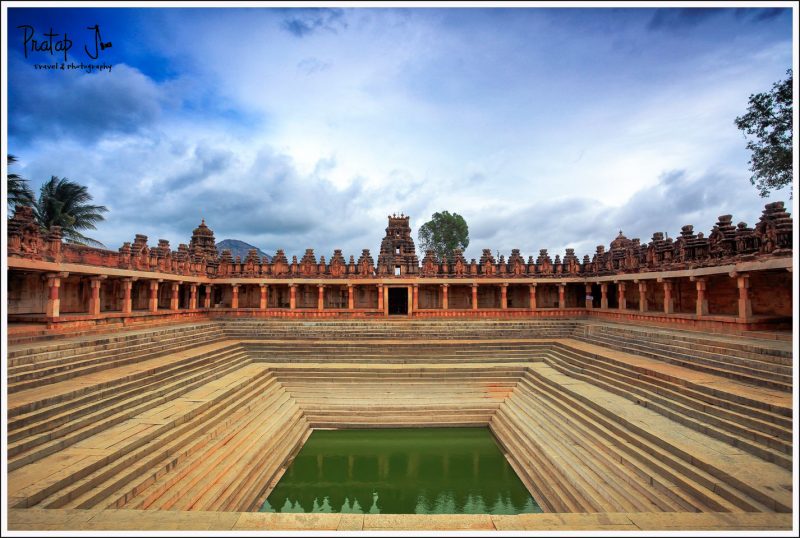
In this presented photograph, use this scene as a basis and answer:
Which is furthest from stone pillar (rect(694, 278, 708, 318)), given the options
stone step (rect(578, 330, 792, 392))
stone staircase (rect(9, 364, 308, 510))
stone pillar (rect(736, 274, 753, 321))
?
stone staircase (rect(9, 364, 308, 510))

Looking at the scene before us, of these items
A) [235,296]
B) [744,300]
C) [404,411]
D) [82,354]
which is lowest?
[404,411]

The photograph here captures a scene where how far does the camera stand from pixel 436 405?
12672 millimetres

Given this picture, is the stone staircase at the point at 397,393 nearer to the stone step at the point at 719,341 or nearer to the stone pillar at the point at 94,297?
the stone step at the point at 719,341

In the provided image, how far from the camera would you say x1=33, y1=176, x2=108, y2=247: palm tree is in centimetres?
2394

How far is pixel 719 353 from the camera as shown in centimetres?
1085

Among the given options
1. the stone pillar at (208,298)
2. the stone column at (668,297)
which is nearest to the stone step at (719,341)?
the stone column at (668,297)

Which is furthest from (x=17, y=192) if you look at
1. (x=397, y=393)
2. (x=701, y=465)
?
(x=701, y=465)

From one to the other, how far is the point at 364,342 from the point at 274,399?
5.29m

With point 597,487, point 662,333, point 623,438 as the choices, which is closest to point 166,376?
point 597,487

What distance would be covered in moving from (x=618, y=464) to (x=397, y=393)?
7.63 metres

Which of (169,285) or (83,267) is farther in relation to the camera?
(169,285)

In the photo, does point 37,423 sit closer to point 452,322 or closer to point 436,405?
point 436,405

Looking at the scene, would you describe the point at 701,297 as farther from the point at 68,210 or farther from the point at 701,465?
the point at 68,210

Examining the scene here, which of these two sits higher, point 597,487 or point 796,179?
point 796,179
